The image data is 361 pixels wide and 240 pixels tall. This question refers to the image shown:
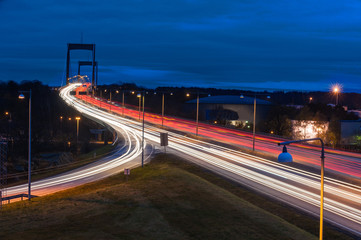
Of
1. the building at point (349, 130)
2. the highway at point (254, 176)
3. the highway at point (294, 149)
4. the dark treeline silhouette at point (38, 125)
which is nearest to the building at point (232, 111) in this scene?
the highway at point (294, 149)

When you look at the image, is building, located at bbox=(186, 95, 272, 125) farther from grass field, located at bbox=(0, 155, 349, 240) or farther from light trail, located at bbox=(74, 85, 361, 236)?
grass field, located at bbox=(0, 155, 349, 240)

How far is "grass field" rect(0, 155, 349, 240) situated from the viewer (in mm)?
16203

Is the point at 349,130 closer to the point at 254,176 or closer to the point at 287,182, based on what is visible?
the point at 254,176

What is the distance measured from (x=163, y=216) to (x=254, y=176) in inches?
490

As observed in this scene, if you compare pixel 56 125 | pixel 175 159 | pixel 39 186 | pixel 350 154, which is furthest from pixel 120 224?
pixel 56 125

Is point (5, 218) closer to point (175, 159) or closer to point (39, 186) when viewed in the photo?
point (39, 186)

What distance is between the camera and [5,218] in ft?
66.0

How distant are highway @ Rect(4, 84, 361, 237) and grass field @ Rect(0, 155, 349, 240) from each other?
1556mm

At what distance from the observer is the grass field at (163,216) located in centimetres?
1620

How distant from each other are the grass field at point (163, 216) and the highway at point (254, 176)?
5.10 feet

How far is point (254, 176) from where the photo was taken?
2909 cm

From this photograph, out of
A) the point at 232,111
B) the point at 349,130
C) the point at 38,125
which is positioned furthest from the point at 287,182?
the point at 38,125

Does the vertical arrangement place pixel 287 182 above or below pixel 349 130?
below

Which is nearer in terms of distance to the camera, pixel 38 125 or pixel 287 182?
pixel 287 182
